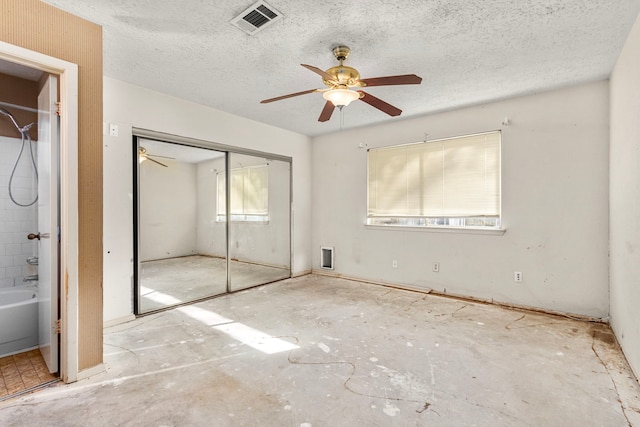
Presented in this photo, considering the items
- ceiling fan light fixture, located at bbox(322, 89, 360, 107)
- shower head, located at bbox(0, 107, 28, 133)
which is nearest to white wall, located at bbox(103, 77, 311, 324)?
shower head, located at bbox(0, 107, 28, 133)

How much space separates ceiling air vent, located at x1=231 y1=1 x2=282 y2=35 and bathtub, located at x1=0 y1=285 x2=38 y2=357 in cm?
301

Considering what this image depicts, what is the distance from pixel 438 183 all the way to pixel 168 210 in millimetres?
3810

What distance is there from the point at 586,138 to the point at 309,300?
378 cm

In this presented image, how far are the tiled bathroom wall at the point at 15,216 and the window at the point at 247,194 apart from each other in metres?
2.07

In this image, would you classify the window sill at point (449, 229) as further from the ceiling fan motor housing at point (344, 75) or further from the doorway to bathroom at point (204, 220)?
the ceiling fan motor housing at point (344, 75)

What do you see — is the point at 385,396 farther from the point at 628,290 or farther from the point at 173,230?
the point at 173,230

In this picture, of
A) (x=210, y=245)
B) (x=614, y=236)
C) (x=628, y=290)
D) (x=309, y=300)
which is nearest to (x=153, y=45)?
(x=210, y=245)

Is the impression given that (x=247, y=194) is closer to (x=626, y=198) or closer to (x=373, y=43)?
(x=373, y=43)

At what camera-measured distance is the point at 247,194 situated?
16.6 feet

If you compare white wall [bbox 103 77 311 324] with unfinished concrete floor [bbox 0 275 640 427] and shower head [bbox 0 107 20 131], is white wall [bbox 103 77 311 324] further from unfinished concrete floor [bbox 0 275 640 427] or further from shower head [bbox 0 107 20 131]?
shower head [bbox 0 107 20 131]

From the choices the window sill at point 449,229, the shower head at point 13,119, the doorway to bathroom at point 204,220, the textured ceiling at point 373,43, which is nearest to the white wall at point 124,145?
the doorway to bathroom at point 204,220

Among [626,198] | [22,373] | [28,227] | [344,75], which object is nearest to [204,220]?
[28,227]

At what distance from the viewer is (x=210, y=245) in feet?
15.5

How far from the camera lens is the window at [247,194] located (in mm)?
4538
